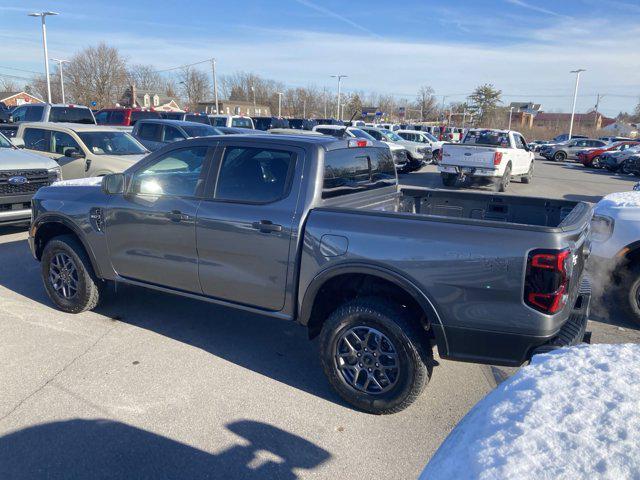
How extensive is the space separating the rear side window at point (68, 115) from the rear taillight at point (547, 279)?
15.8m

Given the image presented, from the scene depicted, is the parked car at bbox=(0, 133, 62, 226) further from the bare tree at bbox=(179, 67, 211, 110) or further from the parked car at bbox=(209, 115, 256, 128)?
the bare tree at bbox=(179, 67, 211, 110)

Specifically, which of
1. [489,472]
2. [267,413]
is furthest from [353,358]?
[489,472]

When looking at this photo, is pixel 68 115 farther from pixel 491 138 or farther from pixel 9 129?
pixel 491 138

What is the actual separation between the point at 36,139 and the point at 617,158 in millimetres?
25788

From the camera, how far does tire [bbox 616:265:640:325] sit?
491 centimetres

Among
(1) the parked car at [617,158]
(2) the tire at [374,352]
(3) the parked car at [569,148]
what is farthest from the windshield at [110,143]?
(3) the parked car at [569,148]

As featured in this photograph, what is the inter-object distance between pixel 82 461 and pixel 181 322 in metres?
2.08

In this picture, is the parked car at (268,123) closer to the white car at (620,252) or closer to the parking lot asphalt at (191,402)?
the parking lot asphalt at (191,402)

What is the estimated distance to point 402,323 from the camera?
3219 millimetres

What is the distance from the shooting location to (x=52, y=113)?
50.1 feet

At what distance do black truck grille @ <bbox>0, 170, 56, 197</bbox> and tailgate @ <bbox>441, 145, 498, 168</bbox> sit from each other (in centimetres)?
1068

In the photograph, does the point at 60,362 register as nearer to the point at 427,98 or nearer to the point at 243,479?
the point at 243,479

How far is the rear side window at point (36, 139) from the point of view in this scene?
10.1 meters

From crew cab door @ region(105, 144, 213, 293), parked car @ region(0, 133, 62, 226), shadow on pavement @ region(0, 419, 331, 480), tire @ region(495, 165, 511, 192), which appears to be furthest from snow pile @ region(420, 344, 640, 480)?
tire @ region(495, 165, 511, 192)
